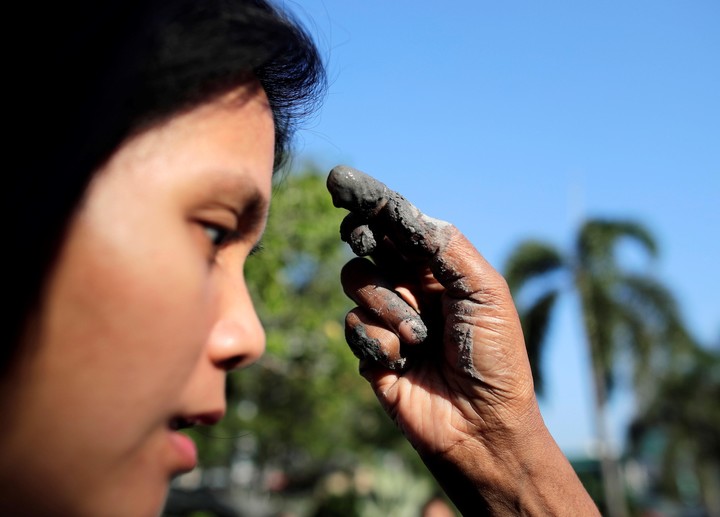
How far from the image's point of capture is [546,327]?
17422 millimetres

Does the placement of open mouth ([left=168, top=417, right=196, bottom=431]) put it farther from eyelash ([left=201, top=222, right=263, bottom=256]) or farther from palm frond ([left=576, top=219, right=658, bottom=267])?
palm frond ([left=576, top=219, right=658, bottom=267])

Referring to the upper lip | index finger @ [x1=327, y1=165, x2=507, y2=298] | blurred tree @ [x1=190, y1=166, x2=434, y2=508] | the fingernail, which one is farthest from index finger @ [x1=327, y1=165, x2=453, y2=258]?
blurred tree @ [x1=190, y1=166, x2=434, y2=508]

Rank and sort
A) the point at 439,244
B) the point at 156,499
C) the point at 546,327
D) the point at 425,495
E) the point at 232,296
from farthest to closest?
the point at 425,495
the point at 546,327
the point at 439,244
the point at 232,296
the point at 156,499

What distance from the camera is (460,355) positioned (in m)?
2.07

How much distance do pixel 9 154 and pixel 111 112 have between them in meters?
0.15

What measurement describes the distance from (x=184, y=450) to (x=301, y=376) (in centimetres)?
1576

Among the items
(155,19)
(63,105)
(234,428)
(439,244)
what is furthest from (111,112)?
(234,428)

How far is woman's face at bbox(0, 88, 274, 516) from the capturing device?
970mm

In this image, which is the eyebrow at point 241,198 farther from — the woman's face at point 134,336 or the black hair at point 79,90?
the black hair at point 79,90

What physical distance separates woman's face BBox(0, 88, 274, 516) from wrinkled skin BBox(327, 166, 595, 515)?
2.78 ft

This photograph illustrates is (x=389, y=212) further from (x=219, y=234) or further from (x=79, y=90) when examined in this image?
(x=79, y=90)

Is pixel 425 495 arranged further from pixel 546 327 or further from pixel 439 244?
pixel 439 244

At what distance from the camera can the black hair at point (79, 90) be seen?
0.97m

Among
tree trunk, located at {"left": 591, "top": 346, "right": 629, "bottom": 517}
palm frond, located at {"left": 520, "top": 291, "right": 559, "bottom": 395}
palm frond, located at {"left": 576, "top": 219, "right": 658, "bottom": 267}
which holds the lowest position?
tree trunk, located at {"left": 591, "top": 346, "right": 629, "bottom": 517}
